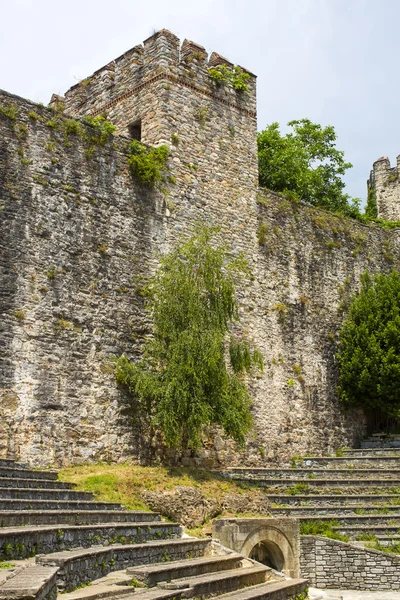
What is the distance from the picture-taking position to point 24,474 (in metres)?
11.1

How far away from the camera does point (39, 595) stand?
207 inches

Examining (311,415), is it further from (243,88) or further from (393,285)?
(243,88)

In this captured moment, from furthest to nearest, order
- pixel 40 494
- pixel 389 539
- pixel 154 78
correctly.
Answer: pixel 154 78 < pixel 389 539 < pixel 40 494

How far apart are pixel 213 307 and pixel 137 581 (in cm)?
792

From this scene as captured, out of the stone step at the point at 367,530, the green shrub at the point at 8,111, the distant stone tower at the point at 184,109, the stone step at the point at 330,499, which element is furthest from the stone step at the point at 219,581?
the distant stone tower at the point at 184,109

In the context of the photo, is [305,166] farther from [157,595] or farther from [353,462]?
[157,595]

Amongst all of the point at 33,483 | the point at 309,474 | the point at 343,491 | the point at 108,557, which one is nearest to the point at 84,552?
the point at 108,557

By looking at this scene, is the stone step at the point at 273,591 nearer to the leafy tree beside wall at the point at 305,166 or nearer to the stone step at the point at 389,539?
the stone step at the point at 389,539

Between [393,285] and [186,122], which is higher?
[186,122]

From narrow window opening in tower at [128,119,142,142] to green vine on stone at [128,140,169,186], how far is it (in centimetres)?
141

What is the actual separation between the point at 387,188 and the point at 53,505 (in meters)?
20.2

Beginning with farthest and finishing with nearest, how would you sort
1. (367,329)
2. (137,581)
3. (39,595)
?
(367,329), (137,581), (39,595)

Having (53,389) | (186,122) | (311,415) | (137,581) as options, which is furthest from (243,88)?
(137,581)

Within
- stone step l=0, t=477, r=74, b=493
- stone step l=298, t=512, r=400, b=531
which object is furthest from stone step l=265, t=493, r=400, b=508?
stone step l=0, t=477, r=74, b=493
